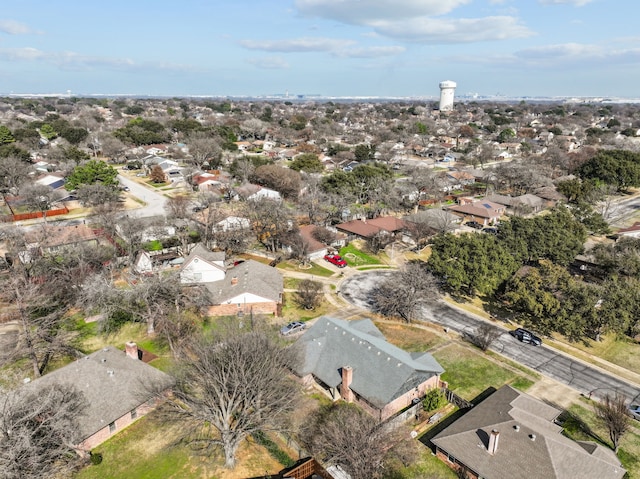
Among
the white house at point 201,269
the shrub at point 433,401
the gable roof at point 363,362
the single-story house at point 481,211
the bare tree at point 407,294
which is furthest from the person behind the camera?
the single-story house at point 481,211

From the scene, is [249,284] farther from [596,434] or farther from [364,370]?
[596,434]

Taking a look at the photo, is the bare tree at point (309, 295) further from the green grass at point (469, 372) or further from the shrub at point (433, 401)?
the shrub at point (433, 401)

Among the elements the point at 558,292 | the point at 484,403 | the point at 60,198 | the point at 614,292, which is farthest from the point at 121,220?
the point at 614,292

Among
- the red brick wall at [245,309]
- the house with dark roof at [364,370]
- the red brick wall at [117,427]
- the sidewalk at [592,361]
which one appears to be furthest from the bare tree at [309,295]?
the sidewalk at [592,361]

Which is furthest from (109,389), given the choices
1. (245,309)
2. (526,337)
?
(526,337)

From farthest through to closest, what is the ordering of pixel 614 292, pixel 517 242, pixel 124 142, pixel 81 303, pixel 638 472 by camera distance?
pixel 124 142 → pixel 517 242 → pixel 81 303 → pixel 614 292 → pixel 638 472

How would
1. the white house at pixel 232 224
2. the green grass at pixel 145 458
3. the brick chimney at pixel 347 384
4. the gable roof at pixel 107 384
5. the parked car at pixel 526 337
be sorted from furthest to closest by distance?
Answer: the white house at pixel 232 224, the parked car at pixel 526 337, the brick chimney at pixel 347 384, the gable roof at pixel 107 384, the green grass at pixel 145 458

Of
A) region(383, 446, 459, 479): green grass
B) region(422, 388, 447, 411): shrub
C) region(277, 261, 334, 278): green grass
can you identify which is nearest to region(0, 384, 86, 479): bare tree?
region(383, 446, 459, 479): green grass

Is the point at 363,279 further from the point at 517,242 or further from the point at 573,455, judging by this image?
the point at 573,455
